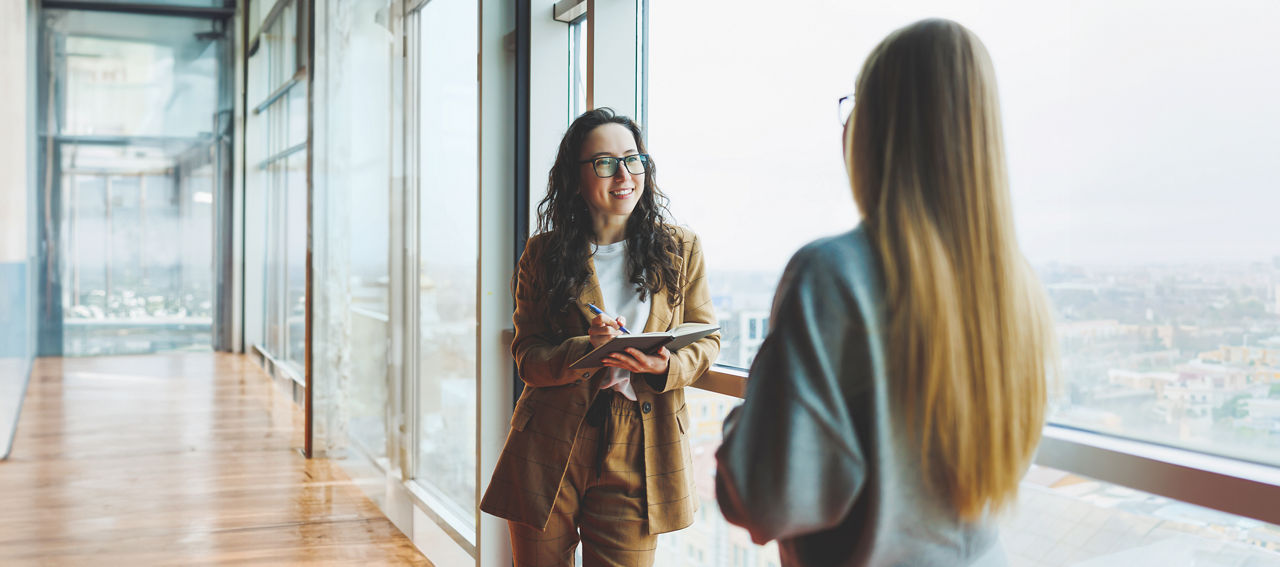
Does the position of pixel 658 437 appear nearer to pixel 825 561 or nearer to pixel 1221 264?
pixel 825 561

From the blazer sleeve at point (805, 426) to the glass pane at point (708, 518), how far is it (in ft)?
4.56

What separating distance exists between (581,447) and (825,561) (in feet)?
3.25

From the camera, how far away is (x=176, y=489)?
4.48 m

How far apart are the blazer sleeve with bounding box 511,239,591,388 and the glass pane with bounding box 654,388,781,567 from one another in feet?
1.88

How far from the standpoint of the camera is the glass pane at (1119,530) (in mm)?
1205

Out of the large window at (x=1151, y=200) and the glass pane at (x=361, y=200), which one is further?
the glass pane at (x=361, y=200)

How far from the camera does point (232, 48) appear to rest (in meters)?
9.98

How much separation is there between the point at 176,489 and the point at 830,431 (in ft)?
15.3

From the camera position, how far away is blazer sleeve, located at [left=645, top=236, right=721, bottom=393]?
177 cm

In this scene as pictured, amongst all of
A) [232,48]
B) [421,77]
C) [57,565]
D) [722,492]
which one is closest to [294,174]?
[232,48]

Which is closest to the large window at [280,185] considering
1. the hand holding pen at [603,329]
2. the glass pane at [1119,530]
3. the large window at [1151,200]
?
the hand holding pen at [603,329]

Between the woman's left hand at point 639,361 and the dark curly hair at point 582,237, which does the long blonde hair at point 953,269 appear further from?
the dark curly hair at point 582,237

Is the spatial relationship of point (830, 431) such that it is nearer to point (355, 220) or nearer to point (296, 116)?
point (355, 220)

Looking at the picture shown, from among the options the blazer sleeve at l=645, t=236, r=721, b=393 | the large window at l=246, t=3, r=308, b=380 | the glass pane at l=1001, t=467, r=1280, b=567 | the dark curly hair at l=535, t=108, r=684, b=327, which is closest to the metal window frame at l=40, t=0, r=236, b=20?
the large window at l=246, t=3, r=308, b=380
